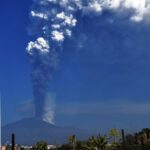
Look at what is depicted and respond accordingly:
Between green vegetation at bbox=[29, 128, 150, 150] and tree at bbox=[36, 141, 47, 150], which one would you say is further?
tree at bbox=[36, 141, 47, 150]

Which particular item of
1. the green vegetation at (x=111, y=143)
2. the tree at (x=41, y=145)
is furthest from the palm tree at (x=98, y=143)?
the tree at (x=41, y=145)

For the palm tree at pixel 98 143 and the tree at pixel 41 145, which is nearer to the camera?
the palm tree at pixel 98 143

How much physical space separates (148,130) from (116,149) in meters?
19.3

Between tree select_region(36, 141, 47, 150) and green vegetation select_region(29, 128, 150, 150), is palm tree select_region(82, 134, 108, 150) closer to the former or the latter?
green vegetation select_region(29, 128, 150, 150)

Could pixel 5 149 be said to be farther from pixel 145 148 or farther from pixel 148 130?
pixel 145 148

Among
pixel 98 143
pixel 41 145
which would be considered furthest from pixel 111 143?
pixel 41 145

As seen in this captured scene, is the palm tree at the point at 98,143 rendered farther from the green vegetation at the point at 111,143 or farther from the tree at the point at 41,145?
the tree at the point at 41,145

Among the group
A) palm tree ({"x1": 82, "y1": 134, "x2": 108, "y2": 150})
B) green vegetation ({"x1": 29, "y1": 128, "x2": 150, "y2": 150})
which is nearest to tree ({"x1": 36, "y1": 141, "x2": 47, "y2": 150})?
green vegetation ({"x1": 29, "y1": 128, "x2": 150, "y2": 150})

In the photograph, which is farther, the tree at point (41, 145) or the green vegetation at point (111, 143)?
the tree at point (41, 145)

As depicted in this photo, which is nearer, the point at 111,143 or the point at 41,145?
the point at 111,143

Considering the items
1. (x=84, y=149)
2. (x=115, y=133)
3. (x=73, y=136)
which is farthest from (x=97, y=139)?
(x=73, y=136)

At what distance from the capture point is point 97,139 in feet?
330

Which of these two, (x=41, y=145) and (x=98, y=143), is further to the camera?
(x=41, y=145)

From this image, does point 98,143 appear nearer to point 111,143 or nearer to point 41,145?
point 111,143
